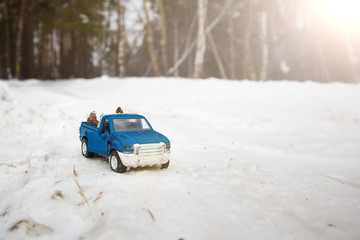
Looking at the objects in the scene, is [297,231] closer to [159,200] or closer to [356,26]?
[159,200]

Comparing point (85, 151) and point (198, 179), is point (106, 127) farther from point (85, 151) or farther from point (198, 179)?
point (198, 179)

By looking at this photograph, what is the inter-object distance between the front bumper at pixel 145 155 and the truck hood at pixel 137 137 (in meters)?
0.12

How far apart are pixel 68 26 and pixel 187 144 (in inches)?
827

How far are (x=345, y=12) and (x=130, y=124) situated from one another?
2279 centimetres

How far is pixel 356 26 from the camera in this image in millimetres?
23391

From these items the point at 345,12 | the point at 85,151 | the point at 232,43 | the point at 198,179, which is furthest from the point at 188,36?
the point at 198,179

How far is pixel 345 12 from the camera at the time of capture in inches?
885

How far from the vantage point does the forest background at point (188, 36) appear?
26781mm

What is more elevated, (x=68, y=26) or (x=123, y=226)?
(x=68, y=26)

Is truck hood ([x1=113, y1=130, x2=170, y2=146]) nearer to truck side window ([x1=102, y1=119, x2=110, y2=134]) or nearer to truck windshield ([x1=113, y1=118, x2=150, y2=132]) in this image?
truck windshield ([x1=113, y1=118, x2=150, y2=132])

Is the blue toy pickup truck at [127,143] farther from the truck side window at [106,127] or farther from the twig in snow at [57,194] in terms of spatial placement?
the twig in snow at [57,194]

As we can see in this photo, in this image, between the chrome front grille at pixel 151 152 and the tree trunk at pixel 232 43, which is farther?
the tree trunk at pixel 232 43

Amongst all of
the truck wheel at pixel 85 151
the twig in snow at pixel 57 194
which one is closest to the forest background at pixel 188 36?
the truck wheel at pixel 85 151

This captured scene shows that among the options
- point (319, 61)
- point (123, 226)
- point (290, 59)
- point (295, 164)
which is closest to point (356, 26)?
point (319, 61)
